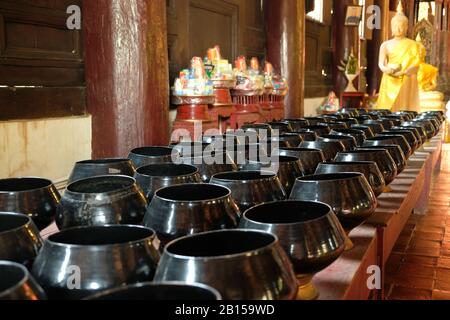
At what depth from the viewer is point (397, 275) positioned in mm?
2145

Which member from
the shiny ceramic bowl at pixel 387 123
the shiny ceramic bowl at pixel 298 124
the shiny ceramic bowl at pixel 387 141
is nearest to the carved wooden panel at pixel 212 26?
the shiny ceramic bowl at pixel 298 124

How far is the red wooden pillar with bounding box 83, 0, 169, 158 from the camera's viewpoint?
2.19 meters

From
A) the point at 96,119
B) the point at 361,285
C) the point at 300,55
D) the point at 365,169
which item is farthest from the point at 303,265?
the point at 300,55

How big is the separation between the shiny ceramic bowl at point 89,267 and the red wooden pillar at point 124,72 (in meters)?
1.63

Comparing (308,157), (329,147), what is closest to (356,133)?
(329,147)

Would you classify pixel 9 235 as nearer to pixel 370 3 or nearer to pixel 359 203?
pixel 359 203

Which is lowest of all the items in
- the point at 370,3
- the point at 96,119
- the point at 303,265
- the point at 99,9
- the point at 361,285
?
the point at 361,285

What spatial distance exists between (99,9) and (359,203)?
5.33 feet

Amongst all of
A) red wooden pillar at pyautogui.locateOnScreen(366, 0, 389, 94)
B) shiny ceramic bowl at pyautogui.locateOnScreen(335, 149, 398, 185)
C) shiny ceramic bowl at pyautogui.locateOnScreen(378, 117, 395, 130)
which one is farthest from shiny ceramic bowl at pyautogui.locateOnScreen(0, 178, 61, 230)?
red wooden pillar at pyautogui.locateOnScreen(366, 0, 389, 94)

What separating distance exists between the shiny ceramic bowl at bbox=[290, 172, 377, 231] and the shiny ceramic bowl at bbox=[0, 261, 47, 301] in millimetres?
549

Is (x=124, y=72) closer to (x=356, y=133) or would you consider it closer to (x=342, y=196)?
(x=356, y=133)

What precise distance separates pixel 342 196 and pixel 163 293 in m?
0.54

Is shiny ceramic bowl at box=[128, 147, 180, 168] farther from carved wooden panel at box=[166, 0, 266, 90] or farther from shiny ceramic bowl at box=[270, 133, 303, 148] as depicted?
carved wooden panel at box=[166, 0, 266, 90]

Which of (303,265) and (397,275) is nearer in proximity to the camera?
(303,265)
